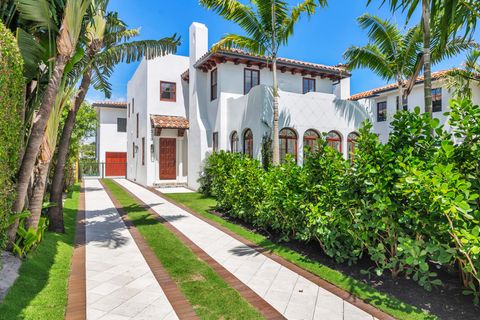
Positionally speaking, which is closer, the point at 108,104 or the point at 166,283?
the point at 166,283

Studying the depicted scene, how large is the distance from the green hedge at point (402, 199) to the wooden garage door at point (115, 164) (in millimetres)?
29541

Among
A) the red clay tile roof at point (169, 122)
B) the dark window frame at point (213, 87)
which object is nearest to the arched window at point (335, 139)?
the dark window frame at point (213, 87)

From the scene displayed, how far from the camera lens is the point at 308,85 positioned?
2055 centimetres

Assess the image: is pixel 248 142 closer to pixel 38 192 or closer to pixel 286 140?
pixel 286 140

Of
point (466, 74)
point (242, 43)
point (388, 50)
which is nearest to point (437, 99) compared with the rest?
point (466, 74)

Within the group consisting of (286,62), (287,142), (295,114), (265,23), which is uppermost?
(286,62)

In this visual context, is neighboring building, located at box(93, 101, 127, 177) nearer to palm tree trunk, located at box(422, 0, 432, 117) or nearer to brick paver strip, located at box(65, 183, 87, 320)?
brick paver strip, located at box(65, 183, 87, 320)

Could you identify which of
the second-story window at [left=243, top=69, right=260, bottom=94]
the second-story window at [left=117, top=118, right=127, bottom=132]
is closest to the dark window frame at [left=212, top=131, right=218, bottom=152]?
the second-story window at [left=243, top=69, right=260, bottom=94]

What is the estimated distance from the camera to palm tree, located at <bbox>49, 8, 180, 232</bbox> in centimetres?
817

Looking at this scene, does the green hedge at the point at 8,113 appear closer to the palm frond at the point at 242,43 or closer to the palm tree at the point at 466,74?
the palm frond at the point at 242,43

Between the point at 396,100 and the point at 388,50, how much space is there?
41.8 feet

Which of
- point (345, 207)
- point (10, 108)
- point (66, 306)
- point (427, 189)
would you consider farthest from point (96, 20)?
point (427, 189)

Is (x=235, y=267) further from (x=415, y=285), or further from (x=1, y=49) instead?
(x=1, y=49)

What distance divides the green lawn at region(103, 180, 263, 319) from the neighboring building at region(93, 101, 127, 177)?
86.2ft
